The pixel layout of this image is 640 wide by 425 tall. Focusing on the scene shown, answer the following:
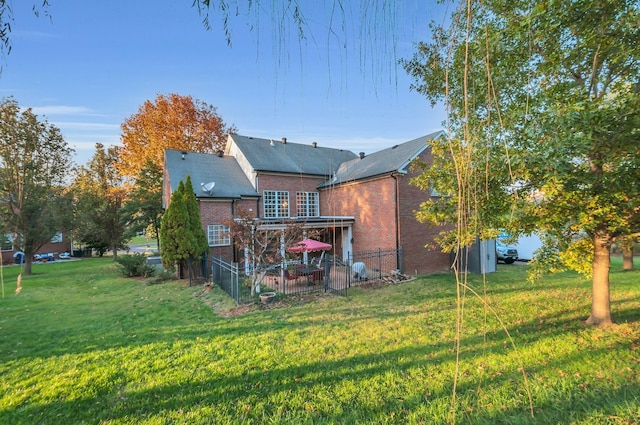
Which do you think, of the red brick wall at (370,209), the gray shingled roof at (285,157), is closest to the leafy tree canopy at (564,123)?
the red brick wall at (370,209)

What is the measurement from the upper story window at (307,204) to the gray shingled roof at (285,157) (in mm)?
1408

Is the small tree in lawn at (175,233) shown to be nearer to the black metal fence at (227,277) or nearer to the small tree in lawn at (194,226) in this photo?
the small tree in lawn at (194,226)

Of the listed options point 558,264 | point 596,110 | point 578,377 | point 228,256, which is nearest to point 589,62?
point 596,110

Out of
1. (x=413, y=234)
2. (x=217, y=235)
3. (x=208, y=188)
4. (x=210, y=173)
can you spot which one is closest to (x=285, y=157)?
(x=210, y=173)

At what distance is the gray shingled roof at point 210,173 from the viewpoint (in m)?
15.1

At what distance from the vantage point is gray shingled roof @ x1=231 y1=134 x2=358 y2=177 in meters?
17.3

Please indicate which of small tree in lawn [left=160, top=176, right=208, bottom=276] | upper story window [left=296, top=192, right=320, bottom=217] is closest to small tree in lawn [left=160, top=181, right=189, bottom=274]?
small tree in lawn [left=160, top=176, right=208, bottom=276]

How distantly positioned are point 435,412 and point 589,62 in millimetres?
6467

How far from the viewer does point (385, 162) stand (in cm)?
1538

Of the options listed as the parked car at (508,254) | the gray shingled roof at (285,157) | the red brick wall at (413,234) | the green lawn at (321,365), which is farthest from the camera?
the parked car at (508,254)

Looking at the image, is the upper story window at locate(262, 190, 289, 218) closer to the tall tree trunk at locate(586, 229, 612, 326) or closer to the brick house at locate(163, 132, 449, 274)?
the brick house at locate(163, 132, 449, 274)

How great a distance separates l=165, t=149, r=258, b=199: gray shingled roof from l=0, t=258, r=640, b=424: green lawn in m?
7.92

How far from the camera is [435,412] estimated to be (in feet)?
10.9

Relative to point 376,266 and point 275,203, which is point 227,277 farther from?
point 275,203
